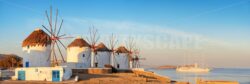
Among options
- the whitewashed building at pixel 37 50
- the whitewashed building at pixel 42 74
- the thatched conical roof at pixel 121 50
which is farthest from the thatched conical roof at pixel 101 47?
the whitewashed building at pixel 42 74

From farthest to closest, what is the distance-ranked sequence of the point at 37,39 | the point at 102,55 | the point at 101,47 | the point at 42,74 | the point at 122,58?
the point at 122,58, the point at 101,47, the point at 102,55, the point at 37,39, the point at 42,74

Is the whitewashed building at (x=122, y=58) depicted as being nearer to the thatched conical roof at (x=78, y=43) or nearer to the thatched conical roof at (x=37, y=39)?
the thatched conical roof at (x=78, y=43)

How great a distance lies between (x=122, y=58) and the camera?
6556 centimetres

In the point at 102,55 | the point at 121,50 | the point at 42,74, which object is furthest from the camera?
the point at 121,50

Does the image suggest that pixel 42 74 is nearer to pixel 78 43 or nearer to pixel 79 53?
pixel 79 53

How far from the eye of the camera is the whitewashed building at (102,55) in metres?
56.9

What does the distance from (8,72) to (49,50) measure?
4.82 metres

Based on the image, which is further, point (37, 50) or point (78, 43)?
point (78, 43)

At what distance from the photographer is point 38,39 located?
35.8m

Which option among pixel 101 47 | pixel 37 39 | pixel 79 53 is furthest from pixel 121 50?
pixel 37 39

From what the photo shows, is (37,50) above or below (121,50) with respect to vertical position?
below

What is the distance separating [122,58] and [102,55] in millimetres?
8556

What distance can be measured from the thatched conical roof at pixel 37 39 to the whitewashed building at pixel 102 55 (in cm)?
2007

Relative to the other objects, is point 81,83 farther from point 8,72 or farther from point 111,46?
point 111,46
